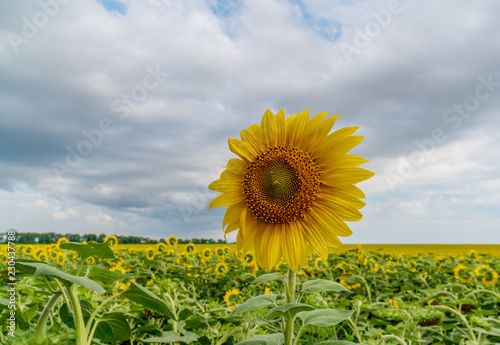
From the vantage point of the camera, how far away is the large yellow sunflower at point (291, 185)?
179cm

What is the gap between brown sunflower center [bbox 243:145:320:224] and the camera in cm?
180

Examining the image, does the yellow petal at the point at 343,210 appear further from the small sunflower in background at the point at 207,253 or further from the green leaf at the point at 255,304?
the small sunflower in background at the point at 207,253

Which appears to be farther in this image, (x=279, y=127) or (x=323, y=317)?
(x=279, y=127)

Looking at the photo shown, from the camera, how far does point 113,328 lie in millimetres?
1686

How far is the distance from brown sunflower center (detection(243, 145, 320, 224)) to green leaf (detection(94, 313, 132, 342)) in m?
0.74

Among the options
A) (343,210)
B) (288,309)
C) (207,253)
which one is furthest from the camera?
(207,253)

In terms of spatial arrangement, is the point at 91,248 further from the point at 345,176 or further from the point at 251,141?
the point at 345,176

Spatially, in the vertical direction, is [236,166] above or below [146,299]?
above

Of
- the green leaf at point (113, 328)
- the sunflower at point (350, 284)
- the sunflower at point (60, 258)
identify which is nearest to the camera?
the green leaf at point (113, 328)

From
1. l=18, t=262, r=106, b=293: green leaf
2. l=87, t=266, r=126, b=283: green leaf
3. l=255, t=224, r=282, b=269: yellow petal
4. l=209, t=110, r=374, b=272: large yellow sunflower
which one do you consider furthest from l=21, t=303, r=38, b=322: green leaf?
l=255, t=224, r=282, b=269: yellow petal

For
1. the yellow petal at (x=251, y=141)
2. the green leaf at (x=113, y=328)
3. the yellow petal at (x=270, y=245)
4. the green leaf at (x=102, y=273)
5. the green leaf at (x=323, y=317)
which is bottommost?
the green leaf at (x=113, y=328)

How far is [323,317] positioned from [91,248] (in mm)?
963

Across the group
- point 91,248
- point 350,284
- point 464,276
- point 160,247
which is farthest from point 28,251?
point 464,276

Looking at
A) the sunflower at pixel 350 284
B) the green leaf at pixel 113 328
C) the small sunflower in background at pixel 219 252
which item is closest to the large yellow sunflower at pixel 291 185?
the green leaf at pixel 113 328
